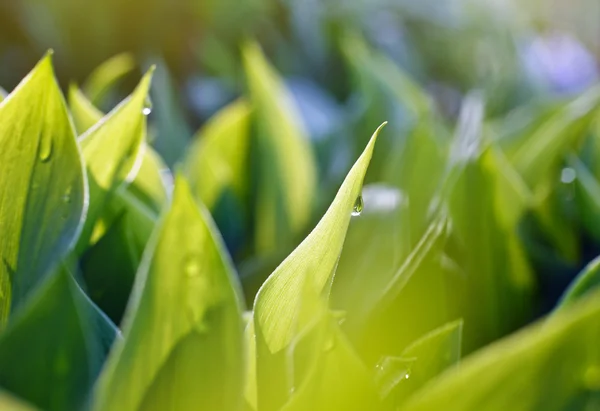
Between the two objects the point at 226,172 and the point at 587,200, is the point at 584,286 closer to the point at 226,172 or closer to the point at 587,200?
the point at 587,200

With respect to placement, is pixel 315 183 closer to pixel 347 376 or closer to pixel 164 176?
pixel 164 176

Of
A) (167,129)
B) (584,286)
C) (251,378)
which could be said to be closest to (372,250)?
(584,286)

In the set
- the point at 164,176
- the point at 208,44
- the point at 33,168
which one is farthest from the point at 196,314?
the point at 208,44

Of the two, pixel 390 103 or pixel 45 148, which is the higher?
pixel 45 148

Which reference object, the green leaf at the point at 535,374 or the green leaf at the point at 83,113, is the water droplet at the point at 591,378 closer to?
the green leaf at the point at 535,374

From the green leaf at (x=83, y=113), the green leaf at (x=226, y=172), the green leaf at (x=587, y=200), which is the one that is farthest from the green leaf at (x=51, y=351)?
the green leaf at (x=587, y=200)
